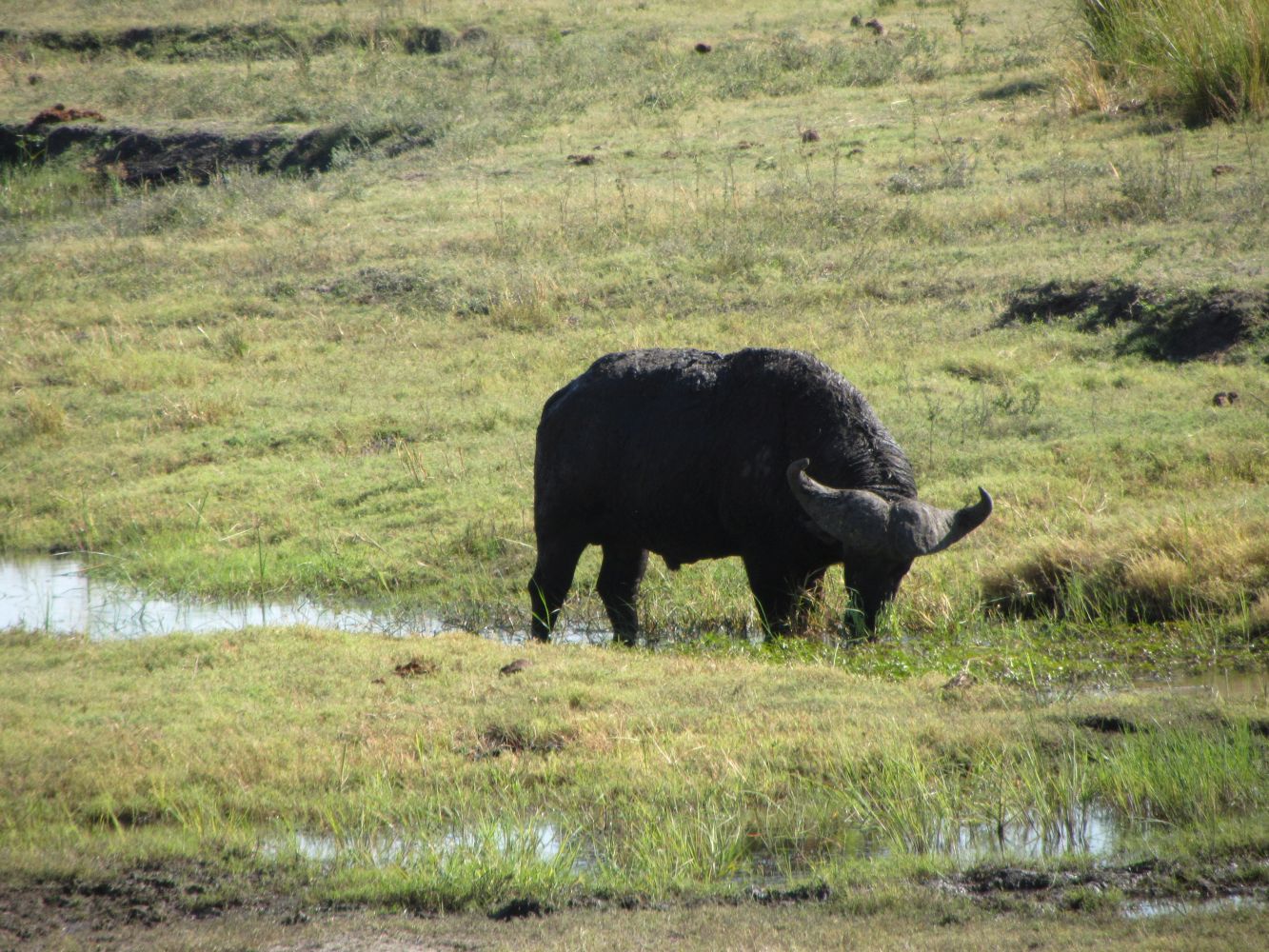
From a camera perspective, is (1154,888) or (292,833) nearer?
(1154,888)

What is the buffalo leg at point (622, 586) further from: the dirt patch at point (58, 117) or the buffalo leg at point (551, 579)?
the dirt patch at point (58, 117)

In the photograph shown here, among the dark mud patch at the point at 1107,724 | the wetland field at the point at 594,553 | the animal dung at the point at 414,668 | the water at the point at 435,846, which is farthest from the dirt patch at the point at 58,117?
the dark mud patch at the point at 1107,724

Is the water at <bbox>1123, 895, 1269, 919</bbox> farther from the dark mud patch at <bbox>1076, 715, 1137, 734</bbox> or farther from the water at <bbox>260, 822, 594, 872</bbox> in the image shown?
the water at <bbox>260, 822, 594, 872</bbox>

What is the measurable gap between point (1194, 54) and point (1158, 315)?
20.9 ft

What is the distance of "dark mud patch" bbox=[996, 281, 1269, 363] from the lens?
12.3m

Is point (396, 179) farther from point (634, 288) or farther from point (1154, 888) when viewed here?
point (1154, 888)

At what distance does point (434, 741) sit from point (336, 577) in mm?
4121

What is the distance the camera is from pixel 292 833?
527cm


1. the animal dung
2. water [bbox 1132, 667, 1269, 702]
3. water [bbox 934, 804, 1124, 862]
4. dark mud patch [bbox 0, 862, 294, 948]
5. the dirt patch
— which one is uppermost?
the dirt patch

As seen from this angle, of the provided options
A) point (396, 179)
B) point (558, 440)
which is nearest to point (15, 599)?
point (558, 440)

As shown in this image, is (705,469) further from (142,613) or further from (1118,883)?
(142,613)

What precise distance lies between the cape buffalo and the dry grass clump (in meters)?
1.01

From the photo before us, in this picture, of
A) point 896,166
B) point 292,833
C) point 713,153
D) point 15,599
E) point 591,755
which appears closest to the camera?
point 292,833

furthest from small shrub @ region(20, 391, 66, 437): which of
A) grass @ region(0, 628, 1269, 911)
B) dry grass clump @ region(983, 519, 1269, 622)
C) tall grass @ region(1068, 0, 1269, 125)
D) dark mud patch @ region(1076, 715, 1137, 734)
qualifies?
Result: tall grass @ region(1068, 0, 1269, 125)
